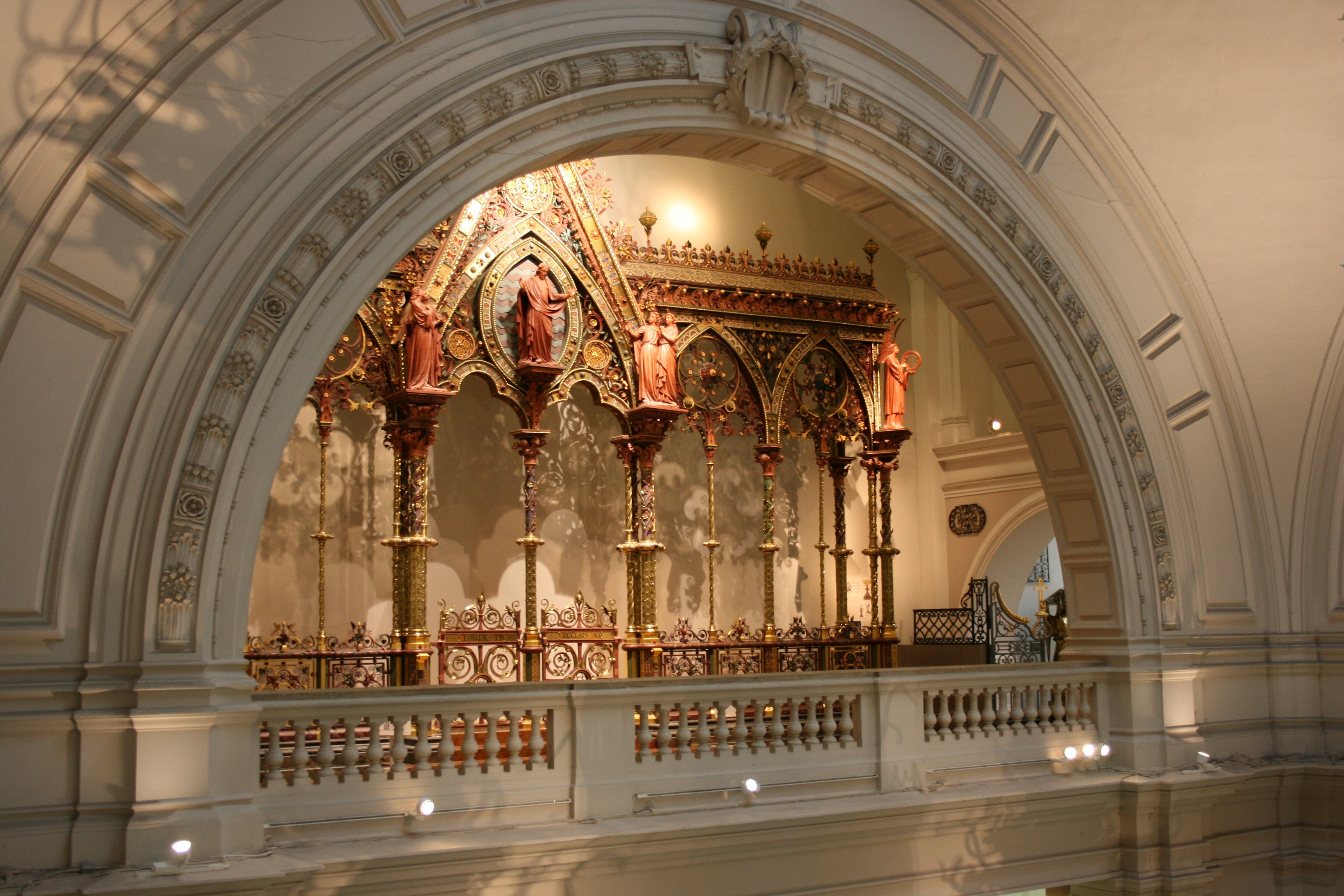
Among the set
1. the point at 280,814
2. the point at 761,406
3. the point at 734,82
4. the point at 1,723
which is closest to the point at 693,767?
the point at 280,814

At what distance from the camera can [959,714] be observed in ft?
25.9

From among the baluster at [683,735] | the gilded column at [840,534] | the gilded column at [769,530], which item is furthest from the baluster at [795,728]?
the gilded column at [840,534]

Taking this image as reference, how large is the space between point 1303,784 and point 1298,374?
2.89 metres

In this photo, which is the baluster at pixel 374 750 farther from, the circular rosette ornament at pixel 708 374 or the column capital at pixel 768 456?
the column capital at pixel 768 456

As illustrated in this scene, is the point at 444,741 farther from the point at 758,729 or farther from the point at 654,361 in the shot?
the point at 654,361

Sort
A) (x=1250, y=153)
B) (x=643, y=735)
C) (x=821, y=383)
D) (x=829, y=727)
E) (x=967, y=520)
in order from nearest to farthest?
(x=643, y=735) < (x=829, y=727) < (x=1250, y=153) < (x=821, y=383) < (x=967, y=520)

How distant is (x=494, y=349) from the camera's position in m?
9.41

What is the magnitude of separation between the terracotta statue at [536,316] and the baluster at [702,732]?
3.36 metres

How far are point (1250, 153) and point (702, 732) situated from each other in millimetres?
5392

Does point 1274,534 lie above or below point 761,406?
below

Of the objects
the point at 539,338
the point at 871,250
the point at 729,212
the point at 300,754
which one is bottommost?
the point at 300,754

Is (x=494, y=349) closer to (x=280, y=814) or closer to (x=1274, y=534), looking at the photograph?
(x=280, y=814)

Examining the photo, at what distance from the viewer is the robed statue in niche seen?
10016 mm

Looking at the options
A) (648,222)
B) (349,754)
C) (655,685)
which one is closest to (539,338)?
(648,222)
